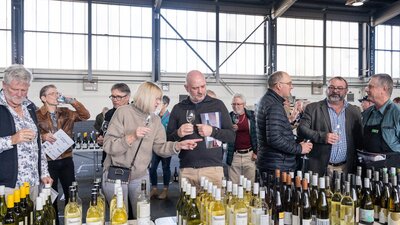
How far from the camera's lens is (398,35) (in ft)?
38.0

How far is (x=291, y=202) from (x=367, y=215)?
15.1 inches

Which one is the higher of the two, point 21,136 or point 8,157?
point 21,136

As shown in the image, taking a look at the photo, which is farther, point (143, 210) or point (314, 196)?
point (314, 196)

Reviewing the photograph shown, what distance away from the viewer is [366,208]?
67.2 inches

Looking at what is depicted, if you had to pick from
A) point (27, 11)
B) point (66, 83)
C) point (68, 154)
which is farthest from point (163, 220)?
point (27, 11)

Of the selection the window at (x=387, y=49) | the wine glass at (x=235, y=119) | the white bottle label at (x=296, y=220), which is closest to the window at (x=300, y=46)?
the window at (x=387, y=49)

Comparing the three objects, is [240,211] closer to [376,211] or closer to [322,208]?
[322,208]

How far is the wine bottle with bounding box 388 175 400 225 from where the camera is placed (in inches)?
61.5

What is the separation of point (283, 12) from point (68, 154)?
8355mm

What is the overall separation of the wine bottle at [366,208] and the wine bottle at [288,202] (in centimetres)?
36

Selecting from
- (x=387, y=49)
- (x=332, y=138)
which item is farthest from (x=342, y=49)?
(x=332, y=138)

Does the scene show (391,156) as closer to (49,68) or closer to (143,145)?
(143,145)

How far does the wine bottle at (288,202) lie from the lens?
1.58 meters

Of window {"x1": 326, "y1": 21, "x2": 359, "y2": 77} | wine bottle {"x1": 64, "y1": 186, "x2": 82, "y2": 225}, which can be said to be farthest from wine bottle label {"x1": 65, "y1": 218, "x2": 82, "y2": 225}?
window {"x1": 326, "y1": 21, "x2": 359, "y2": 77}
